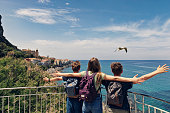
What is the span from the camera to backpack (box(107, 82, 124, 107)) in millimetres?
2266

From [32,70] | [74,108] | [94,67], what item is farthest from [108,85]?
[32,70]

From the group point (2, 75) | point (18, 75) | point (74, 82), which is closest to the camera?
point (74, 82)

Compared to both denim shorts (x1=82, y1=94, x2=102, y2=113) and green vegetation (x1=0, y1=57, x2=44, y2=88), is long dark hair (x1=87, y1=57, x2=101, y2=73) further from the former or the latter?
green vegetation (x1=0, y1=57, x2=44, y2=88)

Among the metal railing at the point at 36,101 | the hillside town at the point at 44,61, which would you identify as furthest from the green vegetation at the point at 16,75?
the hillside town at the point at 44,61

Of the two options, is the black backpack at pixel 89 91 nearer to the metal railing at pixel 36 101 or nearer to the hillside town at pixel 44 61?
the metal railing at pixel 36 101

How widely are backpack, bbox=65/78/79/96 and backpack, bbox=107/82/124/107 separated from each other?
71 cm

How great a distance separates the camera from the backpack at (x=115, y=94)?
2.27 metres

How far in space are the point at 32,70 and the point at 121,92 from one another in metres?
15.9

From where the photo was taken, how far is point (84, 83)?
2367mm

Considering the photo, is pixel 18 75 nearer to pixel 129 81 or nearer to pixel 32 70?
pixel 32 70

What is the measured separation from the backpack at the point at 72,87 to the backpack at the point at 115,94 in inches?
28.1

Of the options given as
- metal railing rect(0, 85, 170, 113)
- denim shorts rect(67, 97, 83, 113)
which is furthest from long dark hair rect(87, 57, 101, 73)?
metal railing rect(0, 85, 170, 113)

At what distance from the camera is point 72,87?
8.16 ft

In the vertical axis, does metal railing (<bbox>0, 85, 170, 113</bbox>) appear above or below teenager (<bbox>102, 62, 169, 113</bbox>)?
below
